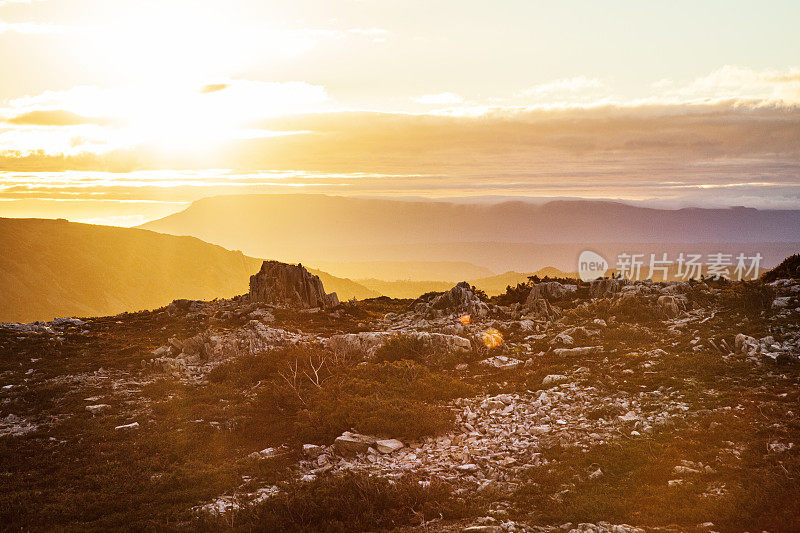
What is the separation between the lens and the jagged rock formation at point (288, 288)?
1802 inches

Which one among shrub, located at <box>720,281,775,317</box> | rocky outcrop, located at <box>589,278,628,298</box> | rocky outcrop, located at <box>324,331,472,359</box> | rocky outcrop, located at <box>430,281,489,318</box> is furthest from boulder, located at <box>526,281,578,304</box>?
rocky outcrop, located at <box>324,331,472,359</box>

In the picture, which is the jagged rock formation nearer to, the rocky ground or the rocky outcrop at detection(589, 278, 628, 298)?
the rocky ground

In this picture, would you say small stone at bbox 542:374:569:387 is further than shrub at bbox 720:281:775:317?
No

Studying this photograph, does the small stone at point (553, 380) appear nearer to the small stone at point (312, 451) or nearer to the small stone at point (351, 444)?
the small stone at point (351, 444)

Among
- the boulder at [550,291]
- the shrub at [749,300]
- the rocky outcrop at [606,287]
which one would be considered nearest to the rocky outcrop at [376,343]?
the boulder at [550,291]

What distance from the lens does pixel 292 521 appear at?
13.7 meters

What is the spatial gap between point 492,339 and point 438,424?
11561 mm

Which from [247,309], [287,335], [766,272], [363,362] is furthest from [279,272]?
[766,272]

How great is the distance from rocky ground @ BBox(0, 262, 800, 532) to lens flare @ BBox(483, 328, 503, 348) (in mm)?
110

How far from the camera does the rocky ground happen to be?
46.3ft

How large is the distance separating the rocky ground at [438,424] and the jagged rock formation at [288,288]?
11.2m

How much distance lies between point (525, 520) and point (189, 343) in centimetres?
2445

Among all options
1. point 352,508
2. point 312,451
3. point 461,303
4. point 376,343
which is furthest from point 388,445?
point 461,303

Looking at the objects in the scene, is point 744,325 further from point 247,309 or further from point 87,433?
point 247,309
